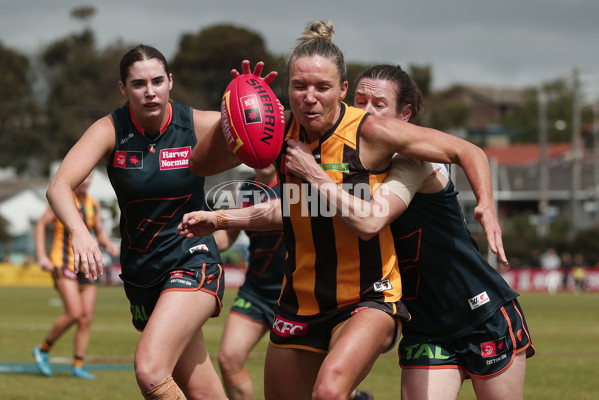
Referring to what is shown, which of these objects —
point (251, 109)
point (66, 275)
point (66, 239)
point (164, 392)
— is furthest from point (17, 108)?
point (251, 109)

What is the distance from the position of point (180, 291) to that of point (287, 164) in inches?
51.3

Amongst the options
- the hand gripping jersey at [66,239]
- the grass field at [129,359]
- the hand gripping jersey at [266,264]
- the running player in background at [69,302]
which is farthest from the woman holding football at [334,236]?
the hand gripping jersey at [66,239]

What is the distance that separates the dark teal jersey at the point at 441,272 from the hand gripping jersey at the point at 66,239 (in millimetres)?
6059

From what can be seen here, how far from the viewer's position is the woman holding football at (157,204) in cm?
560

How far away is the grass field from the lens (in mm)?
9234

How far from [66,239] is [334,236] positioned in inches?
274

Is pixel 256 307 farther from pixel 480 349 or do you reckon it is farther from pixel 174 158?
pixel 480 349

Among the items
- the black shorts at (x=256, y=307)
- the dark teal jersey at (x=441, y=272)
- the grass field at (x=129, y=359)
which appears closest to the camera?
the dark teal jersey at (x=441, y=272)

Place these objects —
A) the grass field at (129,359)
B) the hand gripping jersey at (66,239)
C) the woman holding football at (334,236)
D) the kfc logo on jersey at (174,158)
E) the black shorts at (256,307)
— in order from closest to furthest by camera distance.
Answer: the woman holding football at (334,236) → the kfc logo on jersey at (174,158) → the black shorts at (256,307) → the grass field at (129,359) → the hand gripping jersey at (66,239)

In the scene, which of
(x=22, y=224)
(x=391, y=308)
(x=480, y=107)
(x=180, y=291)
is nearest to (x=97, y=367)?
(x=180, y=291)

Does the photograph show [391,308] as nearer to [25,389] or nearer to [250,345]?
[250,345]

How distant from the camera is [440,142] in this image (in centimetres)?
463

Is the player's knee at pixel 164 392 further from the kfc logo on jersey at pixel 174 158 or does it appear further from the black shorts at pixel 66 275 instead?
the black shorts at pixel 66 275

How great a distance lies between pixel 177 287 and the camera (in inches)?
219
